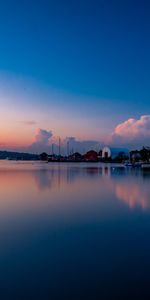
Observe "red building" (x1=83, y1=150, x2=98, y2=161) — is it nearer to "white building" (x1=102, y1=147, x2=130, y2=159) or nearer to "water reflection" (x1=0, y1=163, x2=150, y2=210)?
"white building" (x1=102, y1=147, x2=130, y2=159)

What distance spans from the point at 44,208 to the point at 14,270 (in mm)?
7979

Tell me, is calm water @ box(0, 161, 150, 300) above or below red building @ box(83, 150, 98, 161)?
below

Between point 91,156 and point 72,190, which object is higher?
point 91,156

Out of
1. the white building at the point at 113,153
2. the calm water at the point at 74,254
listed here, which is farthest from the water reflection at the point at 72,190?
the white building at the point at 113,153

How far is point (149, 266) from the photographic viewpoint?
6117 mm

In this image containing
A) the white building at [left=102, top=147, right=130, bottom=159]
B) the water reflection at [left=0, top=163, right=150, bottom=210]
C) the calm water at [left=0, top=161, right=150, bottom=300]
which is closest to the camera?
the calm water at [left=0, top=161, right=150, bottom=300]

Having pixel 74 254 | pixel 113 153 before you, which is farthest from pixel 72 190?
pixel 113 153

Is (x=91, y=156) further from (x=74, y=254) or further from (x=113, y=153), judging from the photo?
(x=74, y=254)

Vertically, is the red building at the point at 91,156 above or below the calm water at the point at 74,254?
above

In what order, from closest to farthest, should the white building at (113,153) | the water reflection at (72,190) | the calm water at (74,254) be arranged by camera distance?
the calm water at (74,254) < the water reflection at (72,190) < the white building at (113,153)

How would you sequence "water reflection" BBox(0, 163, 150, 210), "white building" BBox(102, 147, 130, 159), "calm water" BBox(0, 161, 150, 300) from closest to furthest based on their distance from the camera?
"calm water" BBox(0, 161, 150, 300) < "water reflection" BBox(0, 163, 150, 210) < "white building" BBox(102, 147, 130, 159)

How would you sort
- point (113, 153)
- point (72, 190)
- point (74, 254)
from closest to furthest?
1. point (74, 254)
2. point (72, 190)
3. point (113, 153)

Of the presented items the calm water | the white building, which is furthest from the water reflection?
the white building

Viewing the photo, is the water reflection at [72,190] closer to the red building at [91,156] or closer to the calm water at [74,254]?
the calm water at [74,254]
